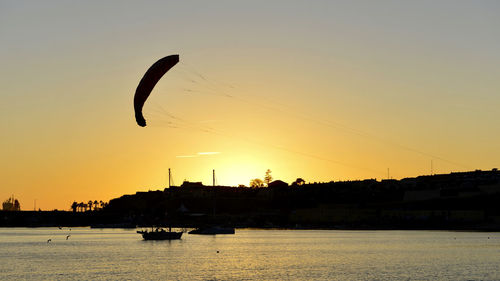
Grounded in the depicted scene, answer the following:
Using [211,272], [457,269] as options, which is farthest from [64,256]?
[457,269]

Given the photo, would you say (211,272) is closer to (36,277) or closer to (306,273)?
(306,273)

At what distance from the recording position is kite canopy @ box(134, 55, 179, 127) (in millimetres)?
68062

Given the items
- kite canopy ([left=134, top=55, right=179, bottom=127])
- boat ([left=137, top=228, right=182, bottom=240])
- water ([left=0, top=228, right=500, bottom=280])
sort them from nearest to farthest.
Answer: kite canopy ([left=134, top=55, right=179, bottom=127]), water ([left=0, top=228, right=500, bottom=280]), boat ([left=137, top=228, right=182, bottom=240])

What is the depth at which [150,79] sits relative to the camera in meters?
68.7

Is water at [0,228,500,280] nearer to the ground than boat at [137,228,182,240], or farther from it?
nearer to the ground

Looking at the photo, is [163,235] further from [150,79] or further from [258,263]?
[150,79]

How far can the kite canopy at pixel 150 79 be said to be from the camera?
68.1 metres

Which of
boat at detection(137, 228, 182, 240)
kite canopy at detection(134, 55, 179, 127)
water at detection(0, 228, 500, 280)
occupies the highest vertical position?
kite canopy at detection(134, 55, 179, 127)

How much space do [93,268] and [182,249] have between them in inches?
1371

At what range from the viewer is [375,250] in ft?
402

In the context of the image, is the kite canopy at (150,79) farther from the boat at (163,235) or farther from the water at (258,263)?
the boat at (163,235)

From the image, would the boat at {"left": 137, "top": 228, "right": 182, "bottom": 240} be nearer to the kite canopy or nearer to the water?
the water

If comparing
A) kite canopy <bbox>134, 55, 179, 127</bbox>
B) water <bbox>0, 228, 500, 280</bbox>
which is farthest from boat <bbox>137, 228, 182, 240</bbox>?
kite canopy <bbox>134, 55, 179, 127</bbox>

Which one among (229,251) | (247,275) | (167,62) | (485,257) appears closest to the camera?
(167,62)
